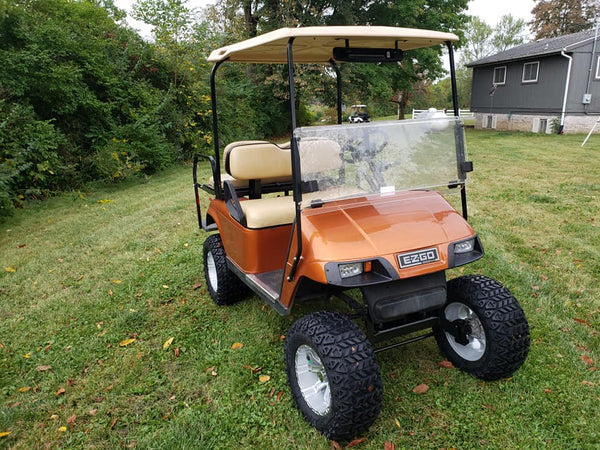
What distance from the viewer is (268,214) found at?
304cm

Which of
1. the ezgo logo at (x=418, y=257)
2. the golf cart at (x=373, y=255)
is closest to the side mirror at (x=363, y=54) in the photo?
the golf cart at (x=373, y=255)

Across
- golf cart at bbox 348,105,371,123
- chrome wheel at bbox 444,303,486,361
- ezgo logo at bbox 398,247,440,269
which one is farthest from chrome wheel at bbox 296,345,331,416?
golf cart at bbox 348,105,371,123

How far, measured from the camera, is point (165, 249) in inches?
206

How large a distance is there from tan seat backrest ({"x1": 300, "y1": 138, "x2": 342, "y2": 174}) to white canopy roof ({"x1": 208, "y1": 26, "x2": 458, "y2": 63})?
1.80 ft

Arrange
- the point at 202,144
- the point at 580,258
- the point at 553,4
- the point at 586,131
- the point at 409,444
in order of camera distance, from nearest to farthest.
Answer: the point at 409,444
the point at 580,258
the point at 202,144
the point at 586,131
the point at 553,4

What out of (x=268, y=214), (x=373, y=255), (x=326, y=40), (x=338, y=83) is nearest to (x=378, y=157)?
(x=373, y=255)

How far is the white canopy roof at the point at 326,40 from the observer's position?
7.61 feet

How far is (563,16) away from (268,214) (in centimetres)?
4029

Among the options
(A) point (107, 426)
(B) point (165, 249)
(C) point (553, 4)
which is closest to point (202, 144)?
(B) point (165, 249)

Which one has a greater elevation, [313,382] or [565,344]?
[313,382]

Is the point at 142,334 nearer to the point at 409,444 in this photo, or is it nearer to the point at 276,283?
the point at 276,283

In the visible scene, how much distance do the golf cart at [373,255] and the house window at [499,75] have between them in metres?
19.1

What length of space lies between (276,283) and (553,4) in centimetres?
4086

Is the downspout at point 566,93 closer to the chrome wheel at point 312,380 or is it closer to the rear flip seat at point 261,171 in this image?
the rear flip seat at point 261,171
